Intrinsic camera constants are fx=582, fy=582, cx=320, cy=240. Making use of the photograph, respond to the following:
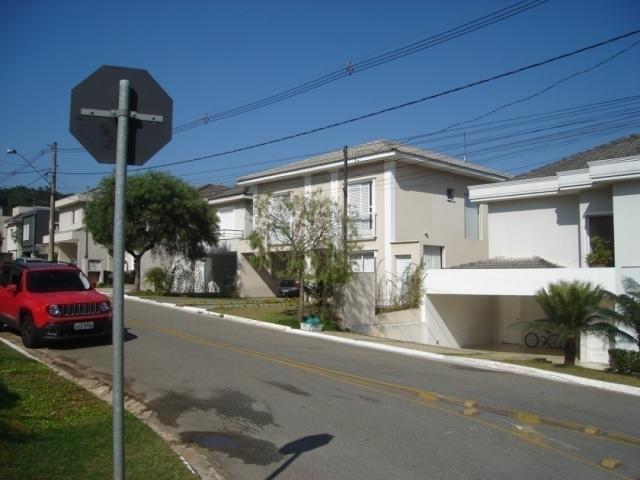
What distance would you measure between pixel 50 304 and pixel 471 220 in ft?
78.4

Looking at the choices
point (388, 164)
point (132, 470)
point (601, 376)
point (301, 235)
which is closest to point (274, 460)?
point (132, 470)

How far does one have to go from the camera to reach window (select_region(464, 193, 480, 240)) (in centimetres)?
3158

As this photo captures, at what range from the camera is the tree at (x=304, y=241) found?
2097 centimetres

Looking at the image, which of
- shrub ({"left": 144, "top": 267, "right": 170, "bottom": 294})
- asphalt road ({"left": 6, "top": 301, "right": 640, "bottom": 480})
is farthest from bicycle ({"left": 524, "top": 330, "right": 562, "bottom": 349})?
shrub ({"left": 144, "top": 267, "right": 170, "bottom": 294})

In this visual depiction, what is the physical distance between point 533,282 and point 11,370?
16.0 metres

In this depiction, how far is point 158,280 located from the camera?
35.5m

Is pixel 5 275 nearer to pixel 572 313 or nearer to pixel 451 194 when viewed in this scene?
pixel 572 313

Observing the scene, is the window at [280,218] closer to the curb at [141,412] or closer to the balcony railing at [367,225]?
the balcony railing at [367,225]

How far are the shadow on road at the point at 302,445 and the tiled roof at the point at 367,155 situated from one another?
20.6m

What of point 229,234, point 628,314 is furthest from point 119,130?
point 229,234

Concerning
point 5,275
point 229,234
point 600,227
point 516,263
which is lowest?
point 5,275

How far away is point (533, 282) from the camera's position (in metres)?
19.8

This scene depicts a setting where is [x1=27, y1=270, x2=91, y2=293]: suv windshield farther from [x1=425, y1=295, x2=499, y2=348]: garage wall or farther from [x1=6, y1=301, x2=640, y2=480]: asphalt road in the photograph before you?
[x1=425, y1=295, x2=499, y2=348]: garage wall

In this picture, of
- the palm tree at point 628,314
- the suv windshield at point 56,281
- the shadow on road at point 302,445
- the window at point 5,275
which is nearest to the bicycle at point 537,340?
the palm tree at point 628,314
